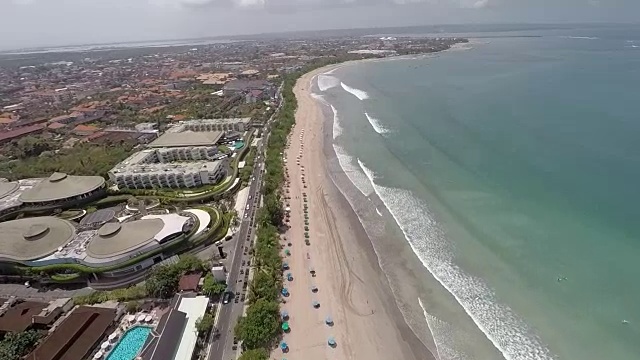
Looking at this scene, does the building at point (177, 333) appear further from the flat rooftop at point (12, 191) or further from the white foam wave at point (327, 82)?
the white foam wave at point (327, 82)

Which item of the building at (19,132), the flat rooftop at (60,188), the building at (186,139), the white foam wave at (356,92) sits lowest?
the flat rooftop at (60,188)

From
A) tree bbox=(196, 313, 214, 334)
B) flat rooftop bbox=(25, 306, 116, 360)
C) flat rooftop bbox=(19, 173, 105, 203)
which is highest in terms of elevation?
flat rooftop bbox=(19, 173, 105, 203)

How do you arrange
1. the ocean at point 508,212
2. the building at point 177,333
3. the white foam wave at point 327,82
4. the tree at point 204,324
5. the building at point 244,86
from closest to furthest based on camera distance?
the building at point 177,333 → the tree at point 204,324 → the ocean at point 508,212 → the building at point 244,86 → the white foam wave at point 327,82

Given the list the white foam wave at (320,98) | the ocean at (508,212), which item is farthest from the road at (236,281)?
the white foam wave at (320,98)

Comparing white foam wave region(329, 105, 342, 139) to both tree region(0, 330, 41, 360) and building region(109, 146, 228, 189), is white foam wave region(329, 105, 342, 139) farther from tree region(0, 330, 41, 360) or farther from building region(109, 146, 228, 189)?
tree region(0, 330, 41, 360)

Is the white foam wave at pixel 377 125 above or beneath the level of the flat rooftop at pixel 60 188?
above

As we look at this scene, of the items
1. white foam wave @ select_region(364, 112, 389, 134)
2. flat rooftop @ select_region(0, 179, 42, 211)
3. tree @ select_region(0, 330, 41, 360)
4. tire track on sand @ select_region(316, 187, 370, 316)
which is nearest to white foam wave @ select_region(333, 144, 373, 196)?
tire track on sand @ select_region(316, 187, 370, 316)

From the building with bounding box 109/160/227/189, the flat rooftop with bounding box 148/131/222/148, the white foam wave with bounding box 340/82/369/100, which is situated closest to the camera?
the building with bounding box 109/160/227/189
